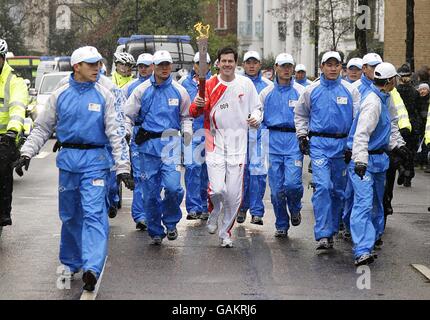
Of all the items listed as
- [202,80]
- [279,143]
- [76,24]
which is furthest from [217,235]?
[76,24]

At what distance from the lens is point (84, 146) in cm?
1048

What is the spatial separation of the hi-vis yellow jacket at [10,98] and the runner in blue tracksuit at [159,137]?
1.12 meters

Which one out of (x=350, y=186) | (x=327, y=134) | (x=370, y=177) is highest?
(x=327, y=134)

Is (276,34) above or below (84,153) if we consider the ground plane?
above

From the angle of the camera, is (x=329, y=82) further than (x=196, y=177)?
No

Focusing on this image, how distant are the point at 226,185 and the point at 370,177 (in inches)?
70.0

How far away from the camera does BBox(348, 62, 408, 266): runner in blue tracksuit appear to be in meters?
11.6

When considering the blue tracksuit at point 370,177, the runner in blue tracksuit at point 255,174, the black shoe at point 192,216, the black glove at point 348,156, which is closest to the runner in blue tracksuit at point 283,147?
the runner in blue tracksuit at point 255,174

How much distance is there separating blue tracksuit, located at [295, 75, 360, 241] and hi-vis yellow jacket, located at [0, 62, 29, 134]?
292 cm

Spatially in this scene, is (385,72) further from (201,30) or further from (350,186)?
(201,30)

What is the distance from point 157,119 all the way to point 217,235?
1721 millimetres

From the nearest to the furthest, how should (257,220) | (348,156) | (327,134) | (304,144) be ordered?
1. (348,156)
2. (327,134)
3. (304,144)
4. (257,220)

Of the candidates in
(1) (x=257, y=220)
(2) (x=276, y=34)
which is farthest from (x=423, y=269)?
(2) (x=276, y=34)
